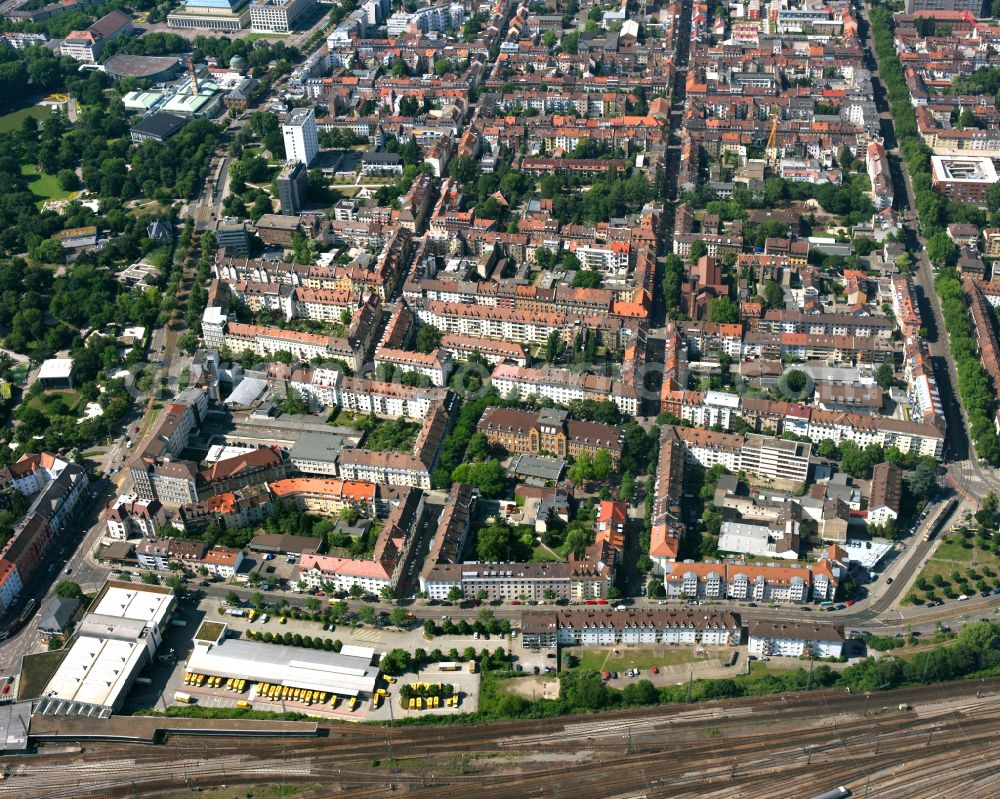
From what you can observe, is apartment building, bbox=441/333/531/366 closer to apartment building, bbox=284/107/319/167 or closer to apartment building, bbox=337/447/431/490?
apartment building, bbox=337/447/431/490

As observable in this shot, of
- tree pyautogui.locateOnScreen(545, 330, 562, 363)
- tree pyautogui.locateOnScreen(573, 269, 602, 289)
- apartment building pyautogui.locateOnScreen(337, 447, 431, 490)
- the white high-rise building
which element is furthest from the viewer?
the white high-rise building

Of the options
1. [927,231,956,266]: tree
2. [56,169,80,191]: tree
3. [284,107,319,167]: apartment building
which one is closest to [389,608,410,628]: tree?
[927,231,956,266]: tree

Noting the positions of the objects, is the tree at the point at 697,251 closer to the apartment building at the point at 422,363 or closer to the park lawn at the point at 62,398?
the apartment building at the point at 422,363

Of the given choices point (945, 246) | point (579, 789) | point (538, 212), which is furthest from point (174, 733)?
point (945, 246)

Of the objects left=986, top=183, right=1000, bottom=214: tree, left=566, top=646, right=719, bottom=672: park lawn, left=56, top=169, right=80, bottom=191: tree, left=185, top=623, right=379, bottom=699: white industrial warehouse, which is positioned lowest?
left=566, top=646, right=719, bottom=672: park lawn

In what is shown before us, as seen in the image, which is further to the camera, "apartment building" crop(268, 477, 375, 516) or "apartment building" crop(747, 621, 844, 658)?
"apartment building" crop(268, 477, 375, 516)
